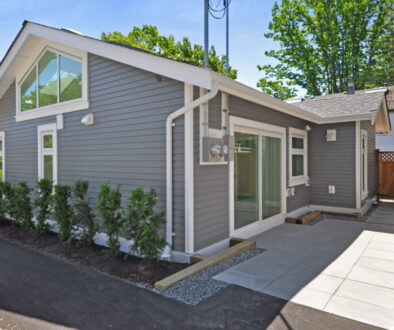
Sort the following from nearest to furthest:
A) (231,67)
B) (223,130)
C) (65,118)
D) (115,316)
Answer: (115,316) → (223,130) → (65,118) → (231,67)

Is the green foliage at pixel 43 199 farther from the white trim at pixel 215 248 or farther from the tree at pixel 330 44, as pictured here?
the tree at pixel 330 44

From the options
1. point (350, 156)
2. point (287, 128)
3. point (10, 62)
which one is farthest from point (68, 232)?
point (350, 156)

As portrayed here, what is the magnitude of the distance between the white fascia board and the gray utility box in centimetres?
78

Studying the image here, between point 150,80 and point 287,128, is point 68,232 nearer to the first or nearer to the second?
point 150,80

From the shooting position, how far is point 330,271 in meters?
3.55

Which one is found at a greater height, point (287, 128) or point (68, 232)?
point (287, 128)

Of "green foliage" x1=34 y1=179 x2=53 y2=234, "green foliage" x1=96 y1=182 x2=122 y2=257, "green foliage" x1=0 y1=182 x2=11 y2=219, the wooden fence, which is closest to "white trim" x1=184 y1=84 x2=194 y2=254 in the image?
"green foliage" x1=96 y1=182 x2=122 y2=257

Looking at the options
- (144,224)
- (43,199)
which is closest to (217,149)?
(144,224)

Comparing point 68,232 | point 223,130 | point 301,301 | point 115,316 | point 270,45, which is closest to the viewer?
point 115,316

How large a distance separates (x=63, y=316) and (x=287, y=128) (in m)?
5.37

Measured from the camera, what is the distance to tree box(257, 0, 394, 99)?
16.8 metres

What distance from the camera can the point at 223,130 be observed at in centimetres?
427

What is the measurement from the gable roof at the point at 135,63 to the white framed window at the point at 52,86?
297 millimetres

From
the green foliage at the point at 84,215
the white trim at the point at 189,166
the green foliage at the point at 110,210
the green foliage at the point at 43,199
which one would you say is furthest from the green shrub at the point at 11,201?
the white trim at the point at 189,166
